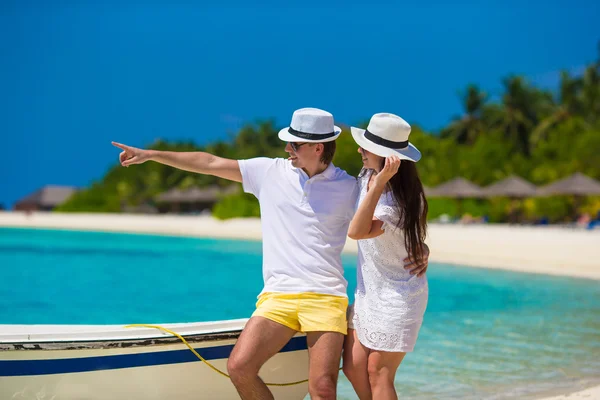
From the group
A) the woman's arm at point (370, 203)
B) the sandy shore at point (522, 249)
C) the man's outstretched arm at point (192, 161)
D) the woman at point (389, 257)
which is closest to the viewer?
the woman's arm at point (370, 203)

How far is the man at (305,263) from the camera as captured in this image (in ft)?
10.3

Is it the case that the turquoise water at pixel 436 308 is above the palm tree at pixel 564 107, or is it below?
below

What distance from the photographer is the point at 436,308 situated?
38.2 feet

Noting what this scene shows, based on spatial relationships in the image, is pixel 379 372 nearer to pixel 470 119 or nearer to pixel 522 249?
pixel 522 249

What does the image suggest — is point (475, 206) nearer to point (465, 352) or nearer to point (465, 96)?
point (465, 96)

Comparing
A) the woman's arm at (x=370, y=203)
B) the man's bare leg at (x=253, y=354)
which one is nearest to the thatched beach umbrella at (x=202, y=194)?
the man's bare leg at (x=253, y=354)

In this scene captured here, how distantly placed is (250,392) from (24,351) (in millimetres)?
1115

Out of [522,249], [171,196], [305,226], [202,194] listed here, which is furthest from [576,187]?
[171,196]

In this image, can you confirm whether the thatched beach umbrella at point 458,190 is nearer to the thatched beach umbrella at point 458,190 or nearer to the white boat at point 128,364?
the thatched beach umbrella at point 458,190

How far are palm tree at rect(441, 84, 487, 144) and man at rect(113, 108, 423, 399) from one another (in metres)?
46.4

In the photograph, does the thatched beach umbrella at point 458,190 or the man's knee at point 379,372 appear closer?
the man's knee at point 379,372

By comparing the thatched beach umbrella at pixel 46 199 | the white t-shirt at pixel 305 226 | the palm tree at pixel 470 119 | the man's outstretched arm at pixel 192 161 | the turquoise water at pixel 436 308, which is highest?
the palm tree at pixel 470 119

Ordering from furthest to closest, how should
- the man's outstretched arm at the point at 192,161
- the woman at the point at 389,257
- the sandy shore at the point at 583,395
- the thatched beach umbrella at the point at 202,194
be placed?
1. the thatched beach umbrella at the point at 202,194
2. the sandy shore at the point at 583,395
3. the man's outstretched arm at the point at 192,161
4. the woman at the point at 389,257

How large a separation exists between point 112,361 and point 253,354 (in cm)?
79
